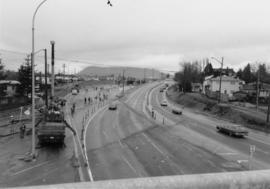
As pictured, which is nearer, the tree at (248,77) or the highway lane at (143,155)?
the highway lane at (143,155)

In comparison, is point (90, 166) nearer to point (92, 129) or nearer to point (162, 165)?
point (162, 165)

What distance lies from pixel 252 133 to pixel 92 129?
68.5 ft

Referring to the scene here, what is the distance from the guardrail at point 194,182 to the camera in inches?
84.4

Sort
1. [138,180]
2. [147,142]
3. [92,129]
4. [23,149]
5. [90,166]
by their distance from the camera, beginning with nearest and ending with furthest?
[138,180], [90,166], [23,149], [147,142], [92,129]

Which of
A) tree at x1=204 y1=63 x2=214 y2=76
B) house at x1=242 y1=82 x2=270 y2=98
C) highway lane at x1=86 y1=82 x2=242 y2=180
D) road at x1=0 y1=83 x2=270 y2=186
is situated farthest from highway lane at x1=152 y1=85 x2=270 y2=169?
tree at x1=204 y1=63 x2=214 y2=76

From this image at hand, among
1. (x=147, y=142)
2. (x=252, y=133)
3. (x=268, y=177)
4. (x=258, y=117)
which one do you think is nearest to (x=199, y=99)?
(x=258, y=117)

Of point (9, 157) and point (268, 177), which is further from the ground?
point (268, 177)

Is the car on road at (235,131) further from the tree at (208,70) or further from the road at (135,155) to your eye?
the tree at (208,70)

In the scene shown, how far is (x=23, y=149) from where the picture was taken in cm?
2198

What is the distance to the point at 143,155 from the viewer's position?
20.9 meters

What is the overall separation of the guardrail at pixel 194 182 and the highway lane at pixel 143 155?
45.2 feet

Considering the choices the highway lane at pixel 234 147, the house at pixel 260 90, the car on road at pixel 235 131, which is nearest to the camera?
the highway lane at pixel 234 147

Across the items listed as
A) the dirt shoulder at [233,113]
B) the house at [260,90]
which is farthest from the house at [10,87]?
the house at [260,90]

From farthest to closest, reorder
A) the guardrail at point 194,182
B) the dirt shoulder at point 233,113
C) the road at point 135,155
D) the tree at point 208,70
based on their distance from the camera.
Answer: the tree at point 208,70 → the dirt shoulder at point 233,113 → the road at point 135,155 → the guardrail at point 194,182
